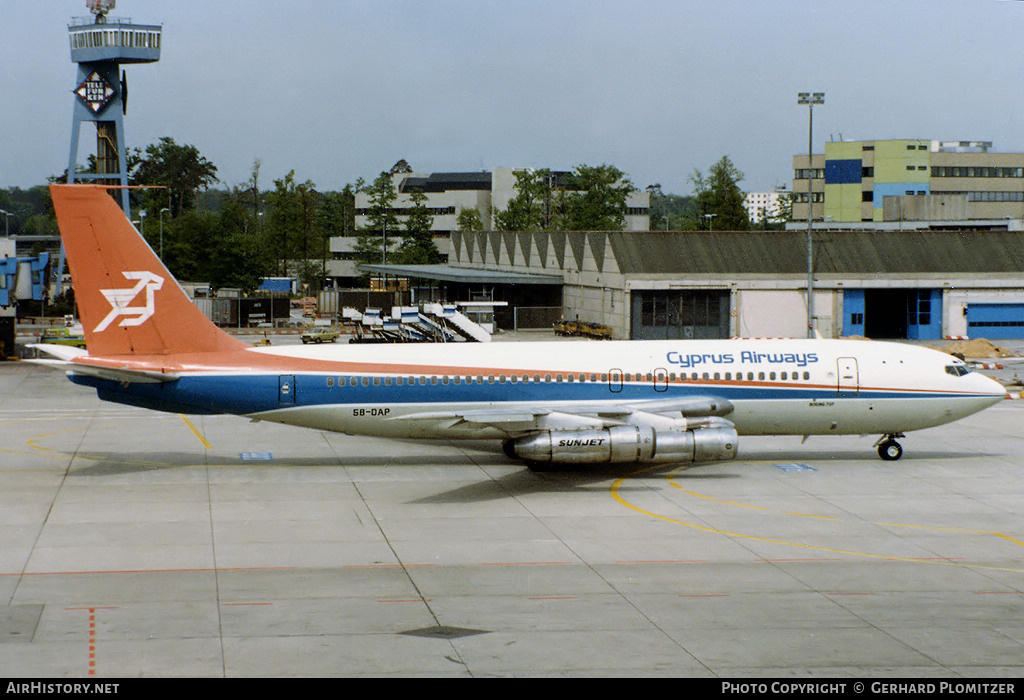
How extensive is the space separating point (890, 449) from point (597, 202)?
13496 cm

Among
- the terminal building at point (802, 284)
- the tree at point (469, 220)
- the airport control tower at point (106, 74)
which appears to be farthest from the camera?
the tree at point (469, 220)

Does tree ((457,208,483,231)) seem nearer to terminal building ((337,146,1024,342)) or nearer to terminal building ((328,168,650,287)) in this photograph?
terminal building ((328,168,650,287))

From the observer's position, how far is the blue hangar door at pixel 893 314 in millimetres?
92438

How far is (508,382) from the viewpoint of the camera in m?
38.1

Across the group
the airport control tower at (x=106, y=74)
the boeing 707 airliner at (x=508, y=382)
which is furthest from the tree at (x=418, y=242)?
the boeing 707 airliner at (x=508, y=382)

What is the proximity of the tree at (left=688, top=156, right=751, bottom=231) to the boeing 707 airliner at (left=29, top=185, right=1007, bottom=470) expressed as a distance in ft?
460

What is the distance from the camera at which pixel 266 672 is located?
1881 cm

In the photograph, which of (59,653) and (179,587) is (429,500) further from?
(59,653)

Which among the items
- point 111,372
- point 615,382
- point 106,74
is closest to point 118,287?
point 111,372

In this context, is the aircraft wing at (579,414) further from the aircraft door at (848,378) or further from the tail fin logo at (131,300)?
the tail fin logo at (131,300)

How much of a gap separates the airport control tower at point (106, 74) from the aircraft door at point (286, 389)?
317 feet

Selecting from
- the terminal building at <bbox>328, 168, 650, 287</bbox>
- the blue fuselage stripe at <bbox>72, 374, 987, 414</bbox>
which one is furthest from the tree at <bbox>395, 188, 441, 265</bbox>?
the blue fuselage stripe at <bbox>72, 374, 987, 414</bbox>

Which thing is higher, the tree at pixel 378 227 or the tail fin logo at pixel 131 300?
the tree at pixel 378 227
